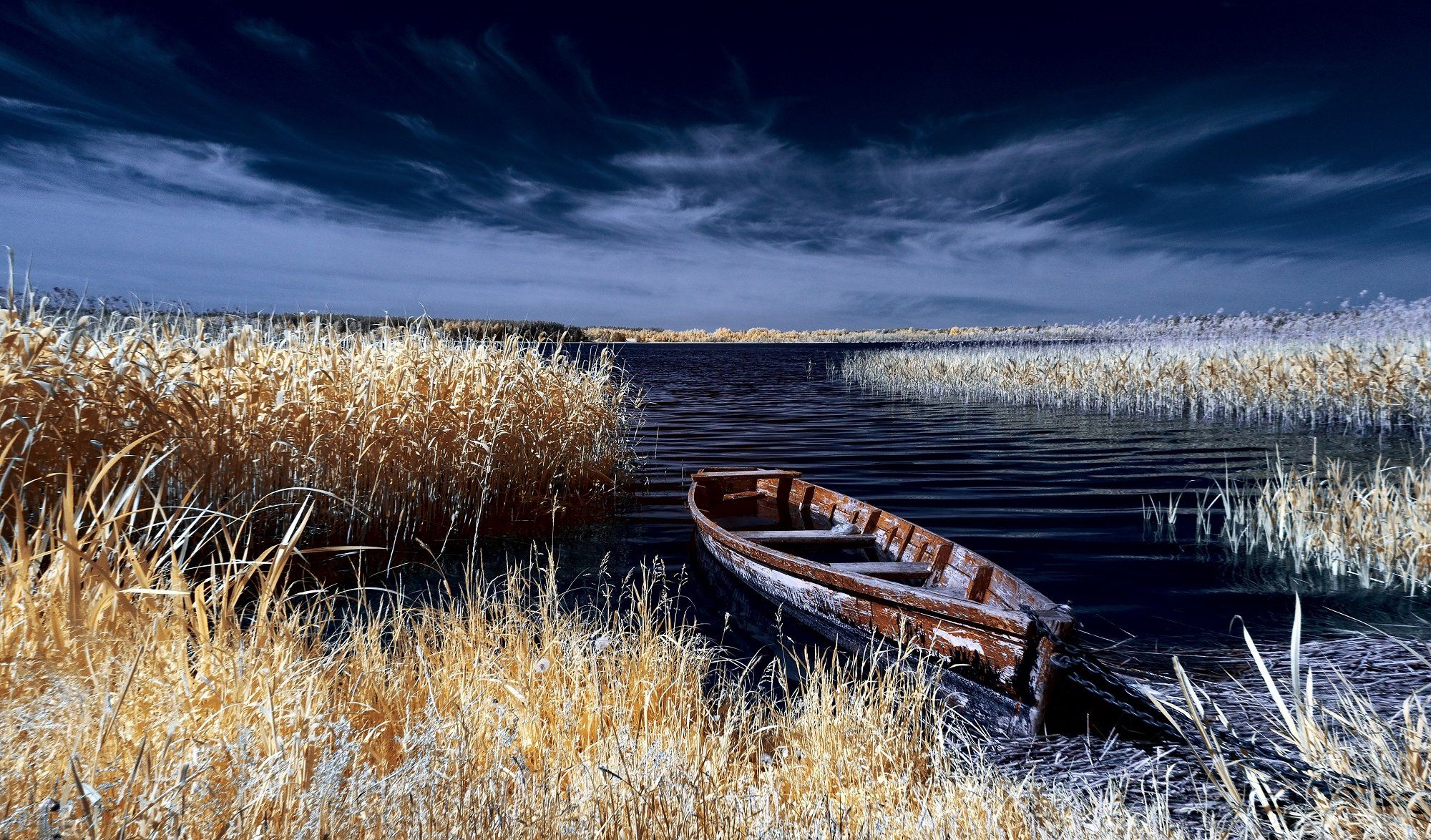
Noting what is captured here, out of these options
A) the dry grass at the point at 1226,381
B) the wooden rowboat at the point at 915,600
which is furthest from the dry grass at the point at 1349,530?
the dry grass at the point at 1226,381

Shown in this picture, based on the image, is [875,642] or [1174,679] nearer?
[1174,679]

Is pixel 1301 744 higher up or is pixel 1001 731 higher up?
pixel 1301 744

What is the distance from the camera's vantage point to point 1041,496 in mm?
12219

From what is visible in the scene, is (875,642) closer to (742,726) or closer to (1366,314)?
(742,726)

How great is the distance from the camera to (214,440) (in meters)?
7.68

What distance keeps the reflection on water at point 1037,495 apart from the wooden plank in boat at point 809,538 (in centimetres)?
73

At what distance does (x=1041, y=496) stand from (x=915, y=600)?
314 inches

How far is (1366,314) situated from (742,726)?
3307 cm

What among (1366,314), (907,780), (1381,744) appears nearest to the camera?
(1381,744)

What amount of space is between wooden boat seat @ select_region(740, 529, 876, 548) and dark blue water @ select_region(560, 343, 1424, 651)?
680mm

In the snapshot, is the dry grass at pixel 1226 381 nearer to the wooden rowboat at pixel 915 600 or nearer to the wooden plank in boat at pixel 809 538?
the wooden rowboat at pixel 915 600

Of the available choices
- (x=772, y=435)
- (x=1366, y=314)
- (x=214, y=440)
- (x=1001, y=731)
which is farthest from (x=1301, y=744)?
(x=1366, y=314)

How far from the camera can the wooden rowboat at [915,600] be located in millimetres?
4734

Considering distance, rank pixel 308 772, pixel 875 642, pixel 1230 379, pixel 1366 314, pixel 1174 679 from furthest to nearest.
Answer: pixel 1366 314 < pixel 1230 379 < pixel 875 642 < pixel 1174 679 < pixel 308 772
